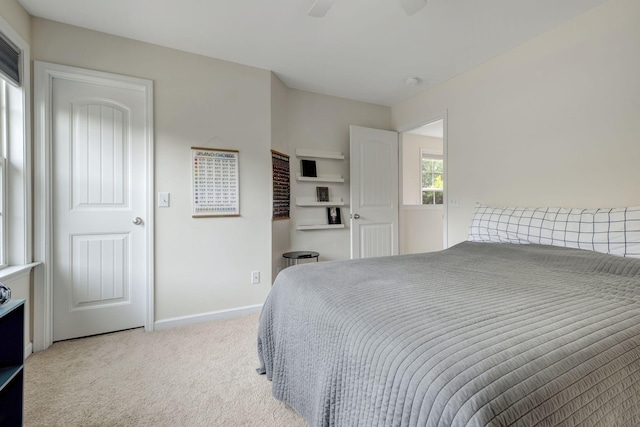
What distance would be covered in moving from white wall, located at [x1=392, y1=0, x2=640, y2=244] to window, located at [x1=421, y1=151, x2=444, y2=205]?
2.04m

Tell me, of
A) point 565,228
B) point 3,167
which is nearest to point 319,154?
point 565,228

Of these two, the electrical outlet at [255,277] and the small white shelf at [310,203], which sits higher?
the small white shelf at [310,203]

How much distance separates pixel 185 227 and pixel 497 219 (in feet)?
8.50

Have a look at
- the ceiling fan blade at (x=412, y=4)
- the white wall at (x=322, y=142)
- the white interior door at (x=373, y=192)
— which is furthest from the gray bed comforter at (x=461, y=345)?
the white interior door at (x=373, y=192)

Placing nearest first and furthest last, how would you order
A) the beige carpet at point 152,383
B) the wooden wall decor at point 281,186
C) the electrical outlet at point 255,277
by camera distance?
the beige carpet at point 152,383
the electrical outlet at point 255,277
the wooden wall decor at point 281,186

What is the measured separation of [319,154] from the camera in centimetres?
327

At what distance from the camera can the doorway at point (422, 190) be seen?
172 inches

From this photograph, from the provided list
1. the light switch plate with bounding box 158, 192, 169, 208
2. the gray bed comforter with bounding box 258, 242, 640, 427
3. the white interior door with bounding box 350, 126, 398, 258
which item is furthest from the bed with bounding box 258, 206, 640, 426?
the white interior door with bounding box 350, 126, 398, 258

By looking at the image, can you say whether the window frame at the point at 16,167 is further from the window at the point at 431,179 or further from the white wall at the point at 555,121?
the window at the point at 431,179

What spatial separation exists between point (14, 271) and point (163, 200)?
0.97m

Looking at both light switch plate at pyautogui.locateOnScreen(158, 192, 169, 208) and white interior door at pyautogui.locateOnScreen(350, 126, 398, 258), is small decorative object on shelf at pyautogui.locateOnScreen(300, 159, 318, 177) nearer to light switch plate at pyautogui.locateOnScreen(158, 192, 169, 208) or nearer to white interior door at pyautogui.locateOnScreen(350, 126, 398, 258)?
white interior door at pyautogui.locateOnScreen(350, 126, 398, 258)

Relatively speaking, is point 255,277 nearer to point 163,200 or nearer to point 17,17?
point 163,200

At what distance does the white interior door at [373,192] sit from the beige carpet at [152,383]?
1770 millimetres

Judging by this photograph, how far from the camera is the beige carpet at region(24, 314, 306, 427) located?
1.35 meters
